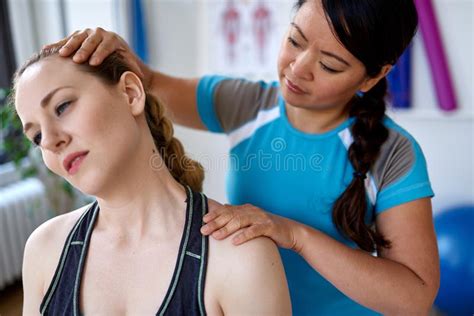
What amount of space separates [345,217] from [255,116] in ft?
1.20

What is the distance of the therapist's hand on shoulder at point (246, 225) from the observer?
0.87 metres

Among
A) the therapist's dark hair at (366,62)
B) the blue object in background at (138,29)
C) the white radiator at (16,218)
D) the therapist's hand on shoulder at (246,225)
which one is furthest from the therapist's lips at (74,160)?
the blue object in background at (138,29)

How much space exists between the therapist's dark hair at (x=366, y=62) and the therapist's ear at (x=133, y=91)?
0.41 metres

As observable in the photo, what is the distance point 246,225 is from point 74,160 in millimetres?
351

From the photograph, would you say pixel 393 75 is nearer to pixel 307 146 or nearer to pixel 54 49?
pixel 307 146

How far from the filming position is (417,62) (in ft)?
7.53

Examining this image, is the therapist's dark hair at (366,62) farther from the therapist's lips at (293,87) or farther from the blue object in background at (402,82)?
the blue object in background at (402,82)

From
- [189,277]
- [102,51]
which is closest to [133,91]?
[102,51]

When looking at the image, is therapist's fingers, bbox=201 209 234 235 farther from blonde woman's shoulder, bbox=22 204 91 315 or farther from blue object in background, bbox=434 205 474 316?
blue object in background, bbox=434 205 474 316

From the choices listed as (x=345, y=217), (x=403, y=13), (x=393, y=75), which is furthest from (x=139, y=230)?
(x=393, y=75)

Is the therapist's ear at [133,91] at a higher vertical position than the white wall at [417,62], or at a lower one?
higher

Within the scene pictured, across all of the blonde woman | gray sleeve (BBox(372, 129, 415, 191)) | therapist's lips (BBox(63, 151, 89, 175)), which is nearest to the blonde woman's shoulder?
the blonde woman

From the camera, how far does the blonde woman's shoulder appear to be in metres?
0.96

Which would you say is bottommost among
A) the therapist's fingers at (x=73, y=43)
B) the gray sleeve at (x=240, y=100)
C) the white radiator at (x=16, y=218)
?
the white radiator at (x=16, y=218)
